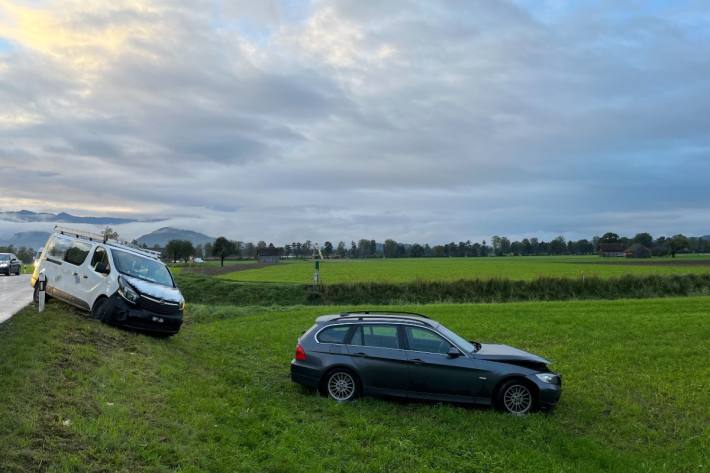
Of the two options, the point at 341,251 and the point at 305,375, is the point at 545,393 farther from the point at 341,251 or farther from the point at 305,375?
the point at 341,251

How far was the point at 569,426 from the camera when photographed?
29.3 feet

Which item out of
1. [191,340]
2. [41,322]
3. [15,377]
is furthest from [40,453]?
[191,340]

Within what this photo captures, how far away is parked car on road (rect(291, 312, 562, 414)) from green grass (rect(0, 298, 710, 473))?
0.98 feet

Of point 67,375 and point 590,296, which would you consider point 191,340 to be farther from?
point 590,296

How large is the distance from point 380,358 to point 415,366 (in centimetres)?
66

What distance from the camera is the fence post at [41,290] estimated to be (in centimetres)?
1342

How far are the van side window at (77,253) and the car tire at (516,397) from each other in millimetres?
10759

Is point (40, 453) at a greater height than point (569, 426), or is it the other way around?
point (40, 453)

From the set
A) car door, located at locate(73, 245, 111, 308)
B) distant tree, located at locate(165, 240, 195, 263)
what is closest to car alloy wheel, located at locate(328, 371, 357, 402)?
car door, located at locate(73, 245, 111, 308)

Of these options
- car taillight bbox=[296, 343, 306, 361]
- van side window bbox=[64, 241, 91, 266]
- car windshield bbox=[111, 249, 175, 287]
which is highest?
van side window bbox=[64, 241, 91, 266]

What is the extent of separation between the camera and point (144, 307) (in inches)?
517

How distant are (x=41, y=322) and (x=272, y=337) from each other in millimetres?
7385

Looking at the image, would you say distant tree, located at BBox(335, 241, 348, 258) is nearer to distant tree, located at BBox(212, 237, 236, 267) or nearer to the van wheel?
distant tree, located at BBox(212, 237, 236, 267)

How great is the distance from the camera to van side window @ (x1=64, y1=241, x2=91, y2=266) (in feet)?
45.8
